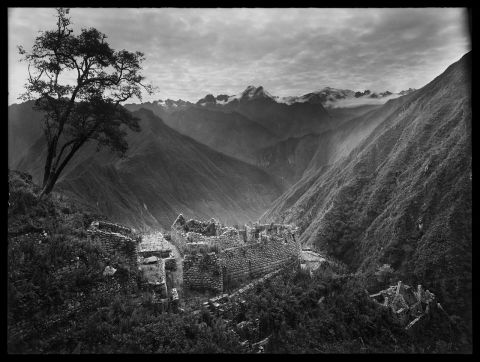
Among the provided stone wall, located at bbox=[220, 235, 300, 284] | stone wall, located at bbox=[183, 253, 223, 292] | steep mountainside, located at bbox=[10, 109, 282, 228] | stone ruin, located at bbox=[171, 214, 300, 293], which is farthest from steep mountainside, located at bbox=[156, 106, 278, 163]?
stone wall, located at bbox=[183, 253, 223, 292]

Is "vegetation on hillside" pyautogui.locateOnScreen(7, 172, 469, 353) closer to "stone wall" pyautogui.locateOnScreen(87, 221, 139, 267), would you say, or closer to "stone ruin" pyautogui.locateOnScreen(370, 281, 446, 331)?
"stone wall" pyautogui.locateOnScreen(87, 221, 139, 267)

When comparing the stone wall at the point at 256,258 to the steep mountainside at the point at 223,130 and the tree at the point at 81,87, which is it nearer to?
the tree at the point at 81,87

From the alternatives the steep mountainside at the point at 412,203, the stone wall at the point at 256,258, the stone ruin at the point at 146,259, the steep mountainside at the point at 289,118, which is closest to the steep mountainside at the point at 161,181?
the steep mountainside at the point at 412,203

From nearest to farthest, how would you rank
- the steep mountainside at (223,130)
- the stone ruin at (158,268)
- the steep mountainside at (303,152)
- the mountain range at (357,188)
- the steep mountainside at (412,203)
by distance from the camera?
the stone ruin at (158,268), the steep mountainside at (412,203), the mountain range at (357,188), the steep mountainside at (303,152), the steep mountainside at (223,130)

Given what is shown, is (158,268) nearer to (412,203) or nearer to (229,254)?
(229,254)

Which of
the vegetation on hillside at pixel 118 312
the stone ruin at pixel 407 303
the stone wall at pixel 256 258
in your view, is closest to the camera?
the vegetation on hillside at pixel 118 312
